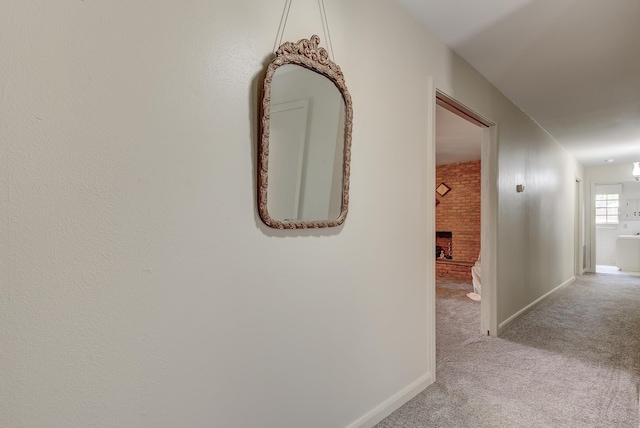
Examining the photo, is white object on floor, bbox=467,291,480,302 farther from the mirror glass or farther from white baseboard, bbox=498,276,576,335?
the mirror glass

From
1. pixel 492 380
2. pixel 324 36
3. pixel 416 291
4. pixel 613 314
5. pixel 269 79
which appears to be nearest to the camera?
pixel 269 79

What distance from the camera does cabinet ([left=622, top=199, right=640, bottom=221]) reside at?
8281mm

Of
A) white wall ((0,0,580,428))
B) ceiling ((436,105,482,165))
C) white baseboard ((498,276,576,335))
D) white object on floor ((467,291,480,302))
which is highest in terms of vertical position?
ceiling ((436,105,482,165))

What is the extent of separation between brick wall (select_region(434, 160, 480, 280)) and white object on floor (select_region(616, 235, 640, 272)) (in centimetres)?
351

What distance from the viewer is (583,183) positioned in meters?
7.61

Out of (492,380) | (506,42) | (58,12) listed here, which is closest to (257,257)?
(58,12)

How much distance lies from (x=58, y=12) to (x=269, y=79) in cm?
63

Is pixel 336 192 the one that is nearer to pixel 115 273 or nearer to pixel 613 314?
pixel 115 273

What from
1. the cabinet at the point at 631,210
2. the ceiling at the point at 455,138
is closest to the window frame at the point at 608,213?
the cabinet at the point at 631,210

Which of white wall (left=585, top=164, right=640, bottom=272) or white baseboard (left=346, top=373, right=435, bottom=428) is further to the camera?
white wall (left=585, top=164, right=640, bottom=272)

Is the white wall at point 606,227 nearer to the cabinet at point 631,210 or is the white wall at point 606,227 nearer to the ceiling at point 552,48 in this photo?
the cabinet at point 631,210

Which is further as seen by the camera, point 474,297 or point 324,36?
point 474,297

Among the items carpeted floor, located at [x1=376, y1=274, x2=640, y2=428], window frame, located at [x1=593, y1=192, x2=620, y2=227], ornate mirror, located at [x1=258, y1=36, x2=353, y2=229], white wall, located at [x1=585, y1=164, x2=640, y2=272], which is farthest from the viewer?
window frame, located at [x1=593, y1=192, x2=620, y2=227]

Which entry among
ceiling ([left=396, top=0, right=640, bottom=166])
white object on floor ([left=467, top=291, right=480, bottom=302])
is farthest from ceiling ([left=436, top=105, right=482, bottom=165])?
white object on floor ([left=467, top=291, right=480, bottom=302])
